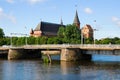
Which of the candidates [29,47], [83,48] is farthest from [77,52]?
[29,47]

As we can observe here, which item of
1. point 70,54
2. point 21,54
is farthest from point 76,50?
point 21,54

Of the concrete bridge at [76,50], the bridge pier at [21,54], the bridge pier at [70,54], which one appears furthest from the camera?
the bridge pier at [21,54]

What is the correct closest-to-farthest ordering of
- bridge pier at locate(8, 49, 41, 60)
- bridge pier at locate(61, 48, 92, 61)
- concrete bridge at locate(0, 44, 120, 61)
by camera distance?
concrete bridge at locate(0, 44, 120, 61), bridge pier at locate(61, 48, 92, 61), bridge pier at locate(8, 49, 41, 60)

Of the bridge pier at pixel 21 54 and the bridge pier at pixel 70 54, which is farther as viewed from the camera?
the bridge pier at pixel 21 54

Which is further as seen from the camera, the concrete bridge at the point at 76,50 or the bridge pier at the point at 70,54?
the bridge pier at the point at 70,54

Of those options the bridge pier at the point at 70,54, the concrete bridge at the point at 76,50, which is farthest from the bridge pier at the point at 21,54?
the bridge pier at the point at 70,54

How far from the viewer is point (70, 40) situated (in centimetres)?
19462

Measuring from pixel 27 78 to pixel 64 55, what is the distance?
42363 mm

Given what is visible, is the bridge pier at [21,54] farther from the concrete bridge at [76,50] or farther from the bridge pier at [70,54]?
the bridge pier at [70,54]

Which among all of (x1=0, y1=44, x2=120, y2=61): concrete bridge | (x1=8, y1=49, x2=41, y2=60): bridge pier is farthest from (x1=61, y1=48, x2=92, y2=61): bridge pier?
(x1=8, y1=49, x2=41, y2=60): bridge pier

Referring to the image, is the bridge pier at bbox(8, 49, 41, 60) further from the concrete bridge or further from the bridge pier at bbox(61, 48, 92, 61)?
the bridge pier at bbox(61, 48, 92, 61)

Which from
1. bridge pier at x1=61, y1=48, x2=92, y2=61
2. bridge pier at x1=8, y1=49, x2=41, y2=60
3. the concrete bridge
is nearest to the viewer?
the concrete bridge

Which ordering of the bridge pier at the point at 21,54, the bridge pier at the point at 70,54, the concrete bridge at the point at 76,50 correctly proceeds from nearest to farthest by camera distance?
the concrete bridge at the point at 76,50 < the bridge pier at the point at 70,54 < the bridge pier at the point at 21,54

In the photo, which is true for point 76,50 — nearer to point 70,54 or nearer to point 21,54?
point 70,54
